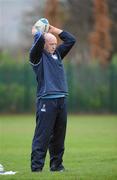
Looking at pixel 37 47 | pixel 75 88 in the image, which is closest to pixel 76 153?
pixel 37 47

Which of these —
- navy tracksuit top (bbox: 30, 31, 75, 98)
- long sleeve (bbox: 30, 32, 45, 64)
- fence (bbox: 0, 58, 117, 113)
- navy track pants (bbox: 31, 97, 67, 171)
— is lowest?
fence (bbox: 0, 58, 117, 113)

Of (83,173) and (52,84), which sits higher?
(52,84)

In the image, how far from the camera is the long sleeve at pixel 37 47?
10.4 m

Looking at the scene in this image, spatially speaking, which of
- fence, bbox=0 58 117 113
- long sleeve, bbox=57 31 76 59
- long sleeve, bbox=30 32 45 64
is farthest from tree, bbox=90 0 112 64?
long sleeve, bbox=30 32 45 64

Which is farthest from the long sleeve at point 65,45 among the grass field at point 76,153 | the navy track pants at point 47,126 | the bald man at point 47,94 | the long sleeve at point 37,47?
the grass field at point 76,153

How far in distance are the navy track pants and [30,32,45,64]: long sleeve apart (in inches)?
24.1

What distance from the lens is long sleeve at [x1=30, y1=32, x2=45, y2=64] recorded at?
1039 centimetres

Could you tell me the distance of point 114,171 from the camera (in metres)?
10.5

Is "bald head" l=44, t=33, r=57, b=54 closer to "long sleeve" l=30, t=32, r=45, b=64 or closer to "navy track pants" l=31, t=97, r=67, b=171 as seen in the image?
"long sleeve" l=30, t=32, r=45, b=64

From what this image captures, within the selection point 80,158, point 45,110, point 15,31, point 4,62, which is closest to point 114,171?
point 45,110

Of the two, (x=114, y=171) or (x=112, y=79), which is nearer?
(x=114, y=171)

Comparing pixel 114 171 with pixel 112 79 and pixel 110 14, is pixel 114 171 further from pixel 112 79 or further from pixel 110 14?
pixel 110 14

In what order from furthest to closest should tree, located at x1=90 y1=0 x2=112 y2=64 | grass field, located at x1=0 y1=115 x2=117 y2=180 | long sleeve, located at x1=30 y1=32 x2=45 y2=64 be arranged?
1. tree, located at x1=90 y1=0 x2=112 y2=64
2. long sleeve, located at x1=30 y1=32 x2=45 y2=64
3. grass field, located at x1=0 y1=115 x2=117 y2=180

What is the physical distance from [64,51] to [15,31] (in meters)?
46.0
